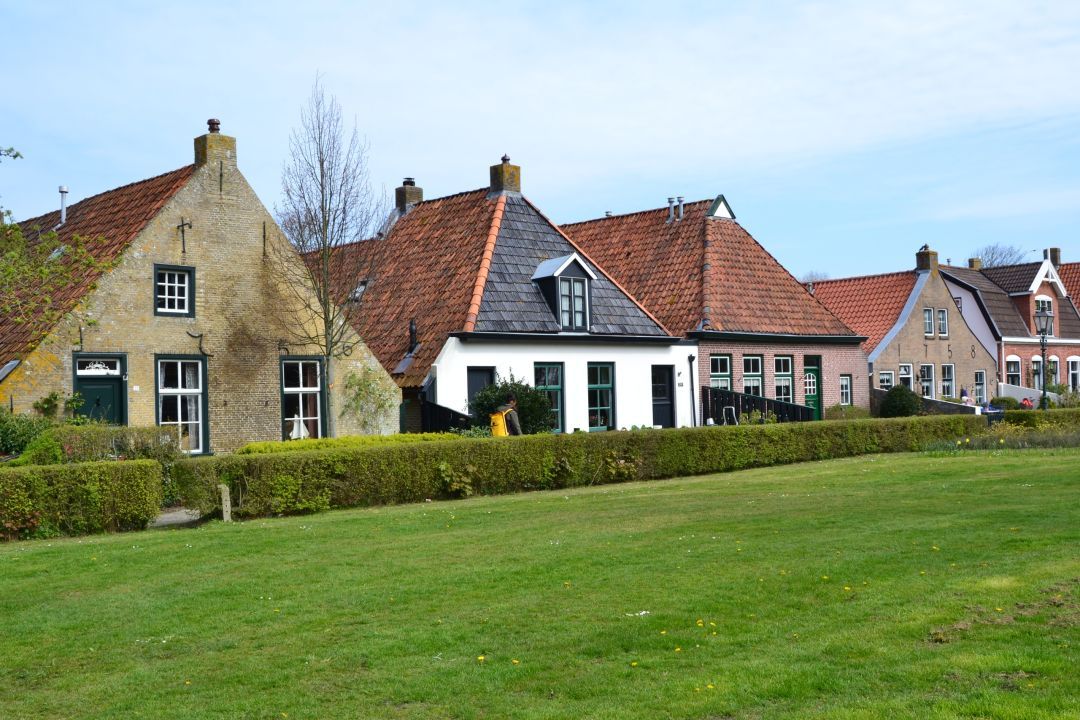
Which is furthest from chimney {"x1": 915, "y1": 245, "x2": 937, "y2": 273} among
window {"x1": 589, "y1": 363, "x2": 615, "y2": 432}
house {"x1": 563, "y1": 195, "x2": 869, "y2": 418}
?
window {"x1": 589, "y1": 363, "x2": 615, "y2": 432}

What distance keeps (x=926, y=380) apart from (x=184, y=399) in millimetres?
31161

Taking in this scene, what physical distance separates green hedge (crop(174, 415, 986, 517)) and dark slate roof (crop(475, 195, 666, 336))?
6116 millimetres

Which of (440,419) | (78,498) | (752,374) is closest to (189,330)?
(440,419)

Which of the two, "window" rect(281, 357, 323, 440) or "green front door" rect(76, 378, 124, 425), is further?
"window" rect(281, 357, 323, 440)

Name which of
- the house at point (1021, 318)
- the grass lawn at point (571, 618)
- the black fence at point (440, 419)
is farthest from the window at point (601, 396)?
the house at point (1021, 318)

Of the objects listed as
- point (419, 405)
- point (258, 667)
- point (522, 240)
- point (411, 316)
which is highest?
point (522, 240)

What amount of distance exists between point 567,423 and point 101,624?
20.6 meters

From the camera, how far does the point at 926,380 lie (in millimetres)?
44281

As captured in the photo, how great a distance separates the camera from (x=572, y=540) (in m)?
13.0

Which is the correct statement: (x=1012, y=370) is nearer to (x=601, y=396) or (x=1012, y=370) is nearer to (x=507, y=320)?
(x=601, y=396)

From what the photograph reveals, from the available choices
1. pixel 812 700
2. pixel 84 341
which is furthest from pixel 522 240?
pixel 812 700

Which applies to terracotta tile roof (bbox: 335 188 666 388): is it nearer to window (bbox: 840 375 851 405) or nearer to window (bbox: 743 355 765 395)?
window (bbox: 743 355 765 395)

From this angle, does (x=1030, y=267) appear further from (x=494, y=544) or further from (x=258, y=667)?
(x=258, y=667)

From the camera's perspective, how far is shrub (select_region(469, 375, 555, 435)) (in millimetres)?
25422
